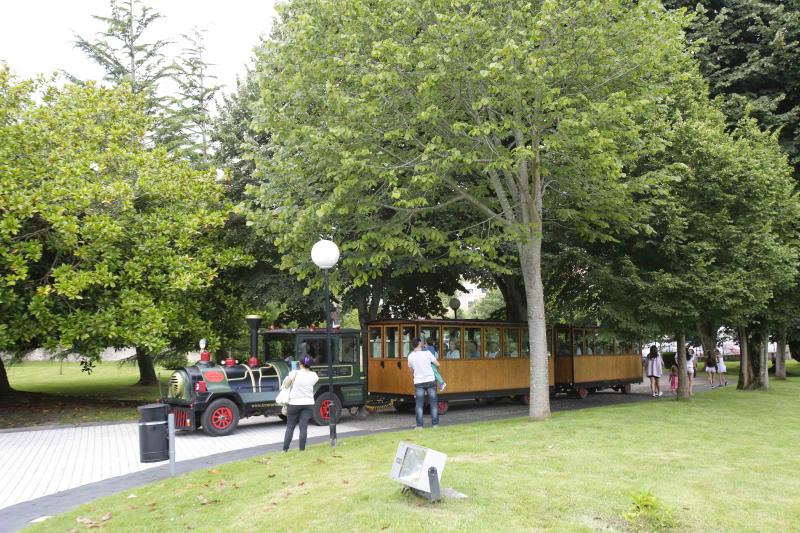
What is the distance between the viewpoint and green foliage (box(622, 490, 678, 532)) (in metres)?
6.07

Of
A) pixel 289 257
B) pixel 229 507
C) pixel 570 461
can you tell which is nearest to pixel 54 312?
pixel 289 257

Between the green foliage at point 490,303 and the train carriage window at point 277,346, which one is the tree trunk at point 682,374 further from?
the green foliage at point 490,303

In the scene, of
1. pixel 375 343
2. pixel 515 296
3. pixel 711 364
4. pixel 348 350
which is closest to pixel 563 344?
pixel 515 296

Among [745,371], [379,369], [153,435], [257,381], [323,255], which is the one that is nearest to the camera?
[153,435]

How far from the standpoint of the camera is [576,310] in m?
18.5

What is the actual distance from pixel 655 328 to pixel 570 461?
865 centimetres

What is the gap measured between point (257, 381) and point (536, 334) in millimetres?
6088

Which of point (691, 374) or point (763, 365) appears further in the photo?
point (691, 374)

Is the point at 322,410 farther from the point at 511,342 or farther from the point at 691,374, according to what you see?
the point at 691,374

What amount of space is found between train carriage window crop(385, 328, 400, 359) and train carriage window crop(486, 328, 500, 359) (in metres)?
2.98

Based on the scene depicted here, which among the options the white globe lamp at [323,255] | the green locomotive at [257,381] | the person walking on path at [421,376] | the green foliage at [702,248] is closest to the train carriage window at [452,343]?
the green locomotive at [257,381]

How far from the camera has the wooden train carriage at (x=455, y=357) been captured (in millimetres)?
16984

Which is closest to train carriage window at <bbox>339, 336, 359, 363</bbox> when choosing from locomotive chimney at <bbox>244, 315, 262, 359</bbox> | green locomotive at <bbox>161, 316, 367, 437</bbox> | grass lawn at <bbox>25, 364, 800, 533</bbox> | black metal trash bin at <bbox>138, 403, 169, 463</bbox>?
green locomotive at <bbox>161, 316, 367, 437</bbox>

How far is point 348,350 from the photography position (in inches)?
626
